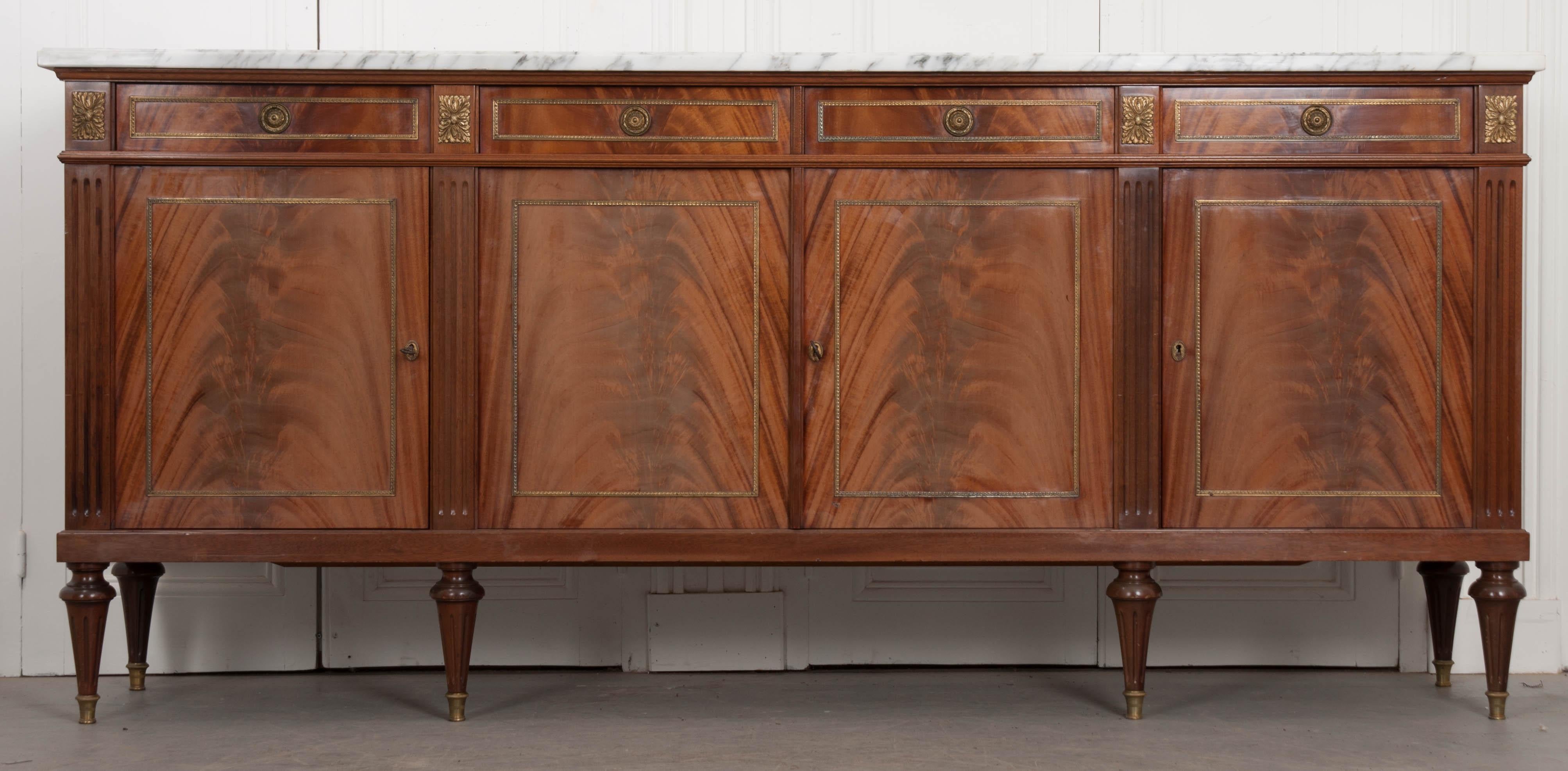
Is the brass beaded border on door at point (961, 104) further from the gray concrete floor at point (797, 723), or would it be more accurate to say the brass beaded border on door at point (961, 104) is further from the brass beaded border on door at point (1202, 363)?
the gray concrete floor at point (797, 723)

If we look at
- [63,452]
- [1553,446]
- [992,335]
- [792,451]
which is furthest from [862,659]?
[63,452]

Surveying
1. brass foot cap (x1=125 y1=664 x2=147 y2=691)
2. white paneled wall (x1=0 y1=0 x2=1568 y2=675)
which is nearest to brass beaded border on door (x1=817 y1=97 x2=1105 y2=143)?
white paneled wall (x1=0 y1=0 x2=1568 y2=675)

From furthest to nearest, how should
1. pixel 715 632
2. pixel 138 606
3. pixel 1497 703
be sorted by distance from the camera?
pixel 715 632
pixel 138 606
pixel 1497 703

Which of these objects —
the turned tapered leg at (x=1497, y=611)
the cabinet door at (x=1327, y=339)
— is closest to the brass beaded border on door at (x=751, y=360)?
the cabinet door at (x=1327, y=339)

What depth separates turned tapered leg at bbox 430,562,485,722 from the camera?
2139mm

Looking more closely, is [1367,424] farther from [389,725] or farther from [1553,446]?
[389,725]

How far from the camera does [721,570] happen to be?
2.73 meters

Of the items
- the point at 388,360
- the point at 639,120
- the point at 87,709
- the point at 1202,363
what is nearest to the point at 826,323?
the point at 639,120

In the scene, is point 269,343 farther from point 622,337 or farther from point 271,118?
point 622,337

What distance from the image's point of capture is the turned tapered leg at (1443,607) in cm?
247

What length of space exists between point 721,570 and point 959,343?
36.2 inches

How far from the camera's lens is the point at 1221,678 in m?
2.62

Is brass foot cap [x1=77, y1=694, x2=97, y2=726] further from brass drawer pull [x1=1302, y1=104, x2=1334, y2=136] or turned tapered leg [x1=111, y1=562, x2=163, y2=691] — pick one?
brass drawer pull [x1=1302, y1=104, x2=1334, y2=136]

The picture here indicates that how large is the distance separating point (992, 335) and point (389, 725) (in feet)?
4.54
